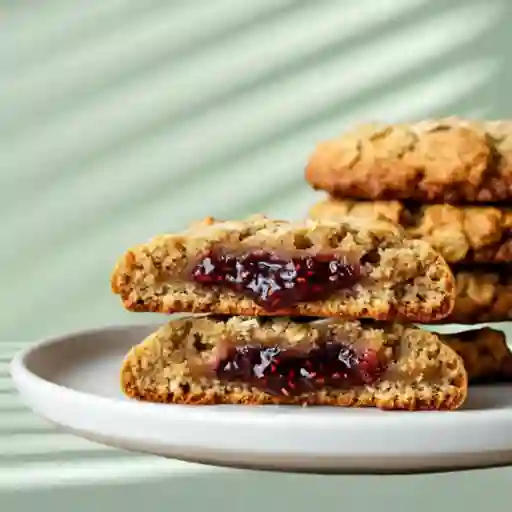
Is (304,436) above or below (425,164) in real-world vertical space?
below

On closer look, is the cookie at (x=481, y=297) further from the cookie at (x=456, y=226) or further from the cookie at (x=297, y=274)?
the cookie at (x=297, y=274)

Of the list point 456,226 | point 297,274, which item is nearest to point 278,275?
point 297,274

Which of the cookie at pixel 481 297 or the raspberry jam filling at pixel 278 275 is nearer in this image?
the raspberry jam filling at pixel 278 275

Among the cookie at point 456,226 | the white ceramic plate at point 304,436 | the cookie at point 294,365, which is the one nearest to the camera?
the white ceramic plate at point 304,436

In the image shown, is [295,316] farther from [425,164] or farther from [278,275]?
[425,164]

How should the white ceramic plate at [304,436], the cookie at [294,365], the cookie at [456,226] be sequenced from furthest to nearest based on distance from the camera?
the cookie at [456,226] → the cookie at [294,365] → the white ceramic plate at [304,436]

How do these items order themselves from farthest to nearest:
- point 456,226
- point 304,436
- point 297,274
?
point 456,226 → point 297,274 → point 304,436

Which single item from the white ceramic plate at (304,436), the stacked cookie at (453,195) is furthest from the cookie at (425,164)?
the white ceramic plate at (304,436)
